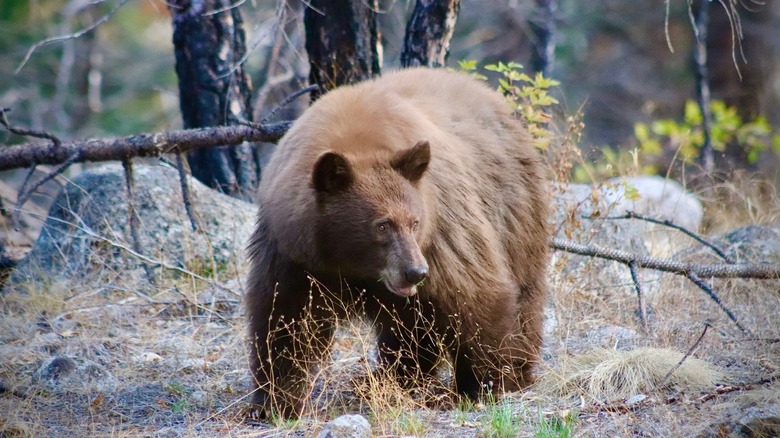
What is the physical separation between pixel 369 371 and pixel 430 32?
3.25 meters

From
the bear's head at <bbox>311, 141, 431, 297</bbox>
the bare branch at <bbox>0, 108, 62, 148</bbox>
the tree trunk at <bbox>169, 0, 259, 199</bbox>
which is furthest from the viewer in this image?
the tree trunk at <bbox>169, 0, 259, 199</bbox>

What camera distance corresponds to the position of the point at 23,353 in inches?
213

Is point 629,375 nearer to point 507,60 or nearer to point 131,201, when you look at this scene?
point 131,201

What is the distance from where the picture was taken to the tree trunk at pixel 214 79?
23.7ft

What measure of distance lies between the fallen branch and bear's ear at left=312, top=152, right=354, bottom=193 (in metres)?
2.25

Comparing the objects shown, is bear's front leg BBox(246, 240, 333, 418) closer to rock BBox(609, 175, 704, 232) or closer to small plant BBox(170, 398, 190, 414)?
small plant BBox(170, 398, 190, 414)

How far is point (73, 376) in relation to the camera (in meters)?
5.03

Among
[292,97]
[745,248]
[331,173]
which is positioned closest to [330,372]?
[331,173]

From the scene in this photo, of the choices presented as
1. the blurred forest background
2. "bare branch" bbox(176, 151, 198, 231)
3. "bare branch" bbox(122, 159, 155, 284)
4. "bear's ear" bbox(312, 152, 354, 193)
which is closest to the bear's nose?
"bear's ear" bbox(312, 152, 354, 193)

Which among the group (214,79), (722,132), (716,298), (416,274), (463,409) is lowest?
(463,409)

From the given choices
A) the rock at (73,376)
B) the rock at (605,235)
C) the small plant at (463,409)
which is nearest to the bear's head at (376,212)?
the small plant at (463,409)

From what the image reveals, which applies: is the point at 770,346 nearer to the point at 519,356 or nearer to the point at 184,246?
the point at 519,356

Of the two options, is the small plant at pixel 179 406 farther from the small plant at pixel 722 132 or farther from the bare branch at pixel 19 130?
the small plant at pixel 722 132

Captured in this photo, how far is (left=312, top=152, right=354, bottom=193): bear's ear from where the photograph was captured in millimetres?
3822
